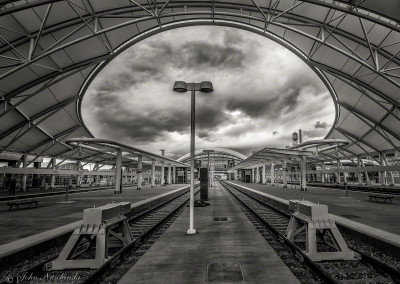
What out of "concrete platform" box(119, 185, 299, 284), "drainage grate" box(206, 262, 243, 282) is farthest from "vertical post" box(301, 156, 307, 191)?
"drainage grate" box(206, 262, 243, 282)

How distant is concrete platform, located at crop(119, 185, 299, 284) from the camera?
15.3 ft

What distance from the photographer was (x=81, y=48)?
773 inches

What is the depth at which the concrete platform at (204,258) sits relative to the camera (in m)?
4.67

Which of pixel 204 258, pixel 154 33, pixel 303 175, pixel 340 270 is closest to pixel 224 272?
pixel 204 258

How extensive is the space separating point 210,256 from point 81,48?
67.9 feet

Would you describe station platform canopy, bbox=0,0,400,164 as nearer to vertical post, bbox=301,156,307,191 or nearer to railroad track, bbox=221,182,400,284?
vertical post, bbox=301,156,307,191

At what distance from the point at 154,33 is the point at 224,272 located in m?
21.8

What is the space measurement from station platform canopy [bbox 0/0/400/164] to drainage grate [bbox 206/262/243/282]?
1418 centimetres

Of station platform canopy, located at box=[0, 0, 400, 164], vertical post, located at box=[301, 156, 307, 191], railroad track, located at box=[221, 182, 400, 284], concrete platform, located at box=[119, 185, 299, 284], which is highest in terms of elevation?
station platform canopy, located at box=[0, 0, 400, 164]

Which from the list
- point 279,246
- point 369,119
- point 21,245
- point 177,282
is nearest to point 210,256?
point 177,282

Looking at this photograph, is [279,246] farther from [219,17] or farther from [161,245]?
[219,17]

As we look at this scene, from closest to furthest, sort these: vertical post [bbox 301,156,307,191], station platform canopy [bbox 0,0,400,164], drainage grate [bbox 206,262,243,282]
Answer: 1. drainage grate [bbox 206,262,243,282]
2. station platform canopy [bbox 0,0,400,164]
3. vertical post [bbox 301,156,307,191]

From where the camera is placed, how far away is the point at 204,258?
5789mm

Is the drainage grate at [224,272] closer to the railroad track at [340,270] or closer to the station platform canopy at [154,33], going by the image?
the railroad track at [340,270]
